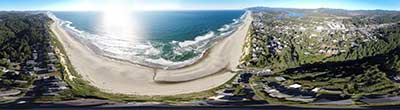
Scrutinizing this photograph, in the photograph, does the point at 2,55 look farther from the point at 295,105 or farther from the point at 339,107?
the point at 339,107

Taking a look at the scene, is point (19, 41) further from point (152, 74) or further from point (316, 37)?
point (316, 37)

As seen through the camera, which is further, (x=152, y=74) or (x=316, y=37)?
(x=316, y=37)

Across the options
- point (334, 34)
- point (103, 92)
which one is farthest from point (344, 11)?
point (103, 92)

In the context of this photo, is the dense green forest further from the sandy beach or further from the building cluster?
the building cluster

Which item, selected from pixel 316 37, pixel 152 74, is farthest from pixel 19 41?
pixel 316 37

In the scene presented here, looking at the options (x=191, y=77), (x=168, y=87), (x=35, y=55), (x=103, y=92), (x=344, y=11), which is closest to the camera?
(x=103, y=92)

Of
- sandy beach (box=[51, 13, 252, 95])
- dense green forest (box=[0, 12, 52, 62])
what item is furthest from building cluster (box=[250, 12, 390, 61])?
dense green forest (box=[0, 12, 52, 62])

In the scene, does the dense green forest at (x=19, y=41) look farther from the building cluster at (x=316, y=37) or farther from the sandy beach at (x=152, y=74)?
the building cluster at (x=316, y=37)

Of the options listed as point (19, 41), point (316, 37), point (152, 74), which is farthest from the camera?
point (316, 37)
